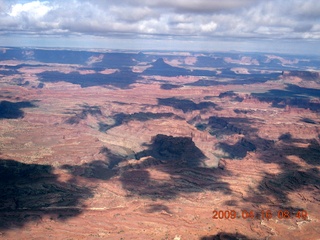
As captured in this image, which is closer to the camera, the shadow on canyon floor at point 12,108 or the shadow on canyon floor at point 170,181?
the shadow on canyon floor at point 170,181

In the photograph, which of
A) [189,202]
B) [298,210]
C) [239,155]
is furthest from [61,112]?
[298,210]

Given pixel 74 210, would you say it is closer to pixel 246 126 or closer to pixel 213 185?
pixel 213 185

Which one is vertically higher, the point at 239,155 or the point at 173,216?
the point at 173,216
